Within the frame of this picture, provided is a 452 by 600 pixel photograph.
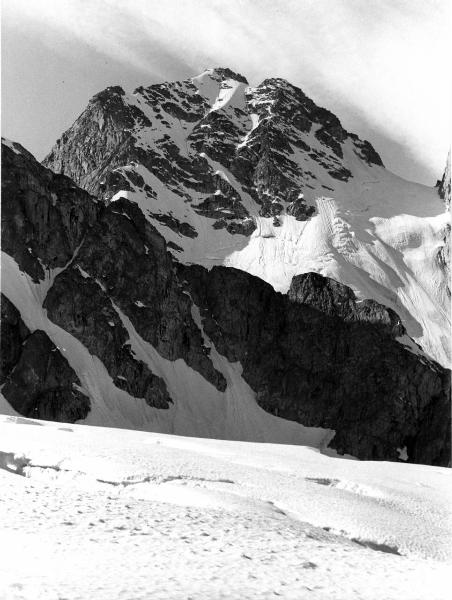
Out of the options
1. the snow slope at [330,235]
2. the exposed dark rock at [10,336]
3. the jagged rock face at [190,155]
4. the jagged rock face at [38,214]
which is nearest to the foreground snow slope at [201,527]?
the exposed dark rock at [10,336]

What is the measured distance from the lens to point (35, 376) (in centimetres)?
8931

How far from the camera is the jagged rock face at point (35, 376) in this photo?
8794cm

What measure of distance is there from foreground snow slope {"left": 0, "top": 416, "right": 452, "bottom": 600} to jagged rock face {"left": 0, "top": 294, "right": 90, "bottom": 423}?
227 ft

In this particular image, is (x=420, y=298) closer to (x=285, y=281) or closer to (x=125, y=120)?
(x=285, y=281)

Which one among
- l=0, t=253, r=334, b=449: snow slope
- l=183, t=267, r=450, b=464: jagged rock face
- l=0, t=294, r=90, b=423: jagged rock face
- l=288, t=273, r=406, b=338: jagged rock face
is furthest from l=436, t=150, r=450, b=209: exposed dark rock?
l=0, t=294, r=90, b=423: jagged rock face

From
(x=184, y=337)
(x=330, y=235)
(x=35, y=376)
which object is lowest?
(x=35, y=376)

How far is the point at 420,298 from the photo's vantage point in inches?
5758

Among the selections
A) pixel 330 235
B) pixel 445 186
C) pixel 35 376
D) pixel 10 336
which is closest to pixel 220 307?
pixel 330 235

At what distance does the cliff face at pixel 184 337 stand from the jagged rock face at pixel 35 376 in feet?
0.80

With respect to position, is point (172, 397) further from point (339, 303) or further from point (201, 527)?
point (201, 527)

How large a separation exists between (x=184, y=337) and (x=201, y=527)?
104m

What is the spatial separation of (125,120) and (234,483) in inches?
6776

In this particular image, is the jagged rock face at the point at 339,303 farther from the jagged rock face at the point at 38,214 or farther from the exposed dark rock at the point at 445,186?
the exposed dark rock at the point at 445,186

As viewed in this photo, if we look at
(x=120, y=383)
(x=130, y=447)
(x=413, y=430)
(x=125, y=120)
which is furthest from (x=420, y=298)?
(x=130, y=447)
